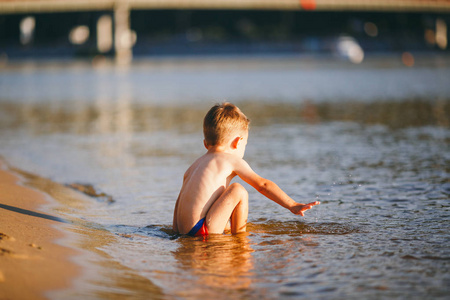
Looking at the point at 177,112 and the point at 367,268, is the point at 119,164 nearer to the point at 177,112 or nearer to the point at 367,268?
the point at 367,268

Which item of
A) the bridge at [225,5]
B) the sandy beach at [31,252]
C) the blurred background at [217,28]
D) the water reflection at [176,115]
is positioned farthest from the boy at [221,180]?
the bridge at [225,5]

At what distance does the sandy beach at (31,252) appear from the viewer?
3.42 meters

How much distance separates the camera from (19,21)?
3925 inches

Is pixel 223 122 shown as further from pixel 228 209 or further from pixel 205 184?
pixel 228 209

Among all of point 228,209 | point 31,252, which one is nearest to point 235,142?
point 228,209

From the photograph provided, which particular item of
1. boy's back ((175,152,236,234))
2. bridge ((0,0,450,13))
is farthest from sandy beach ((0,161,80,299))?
bridge ((0,0,450,13))

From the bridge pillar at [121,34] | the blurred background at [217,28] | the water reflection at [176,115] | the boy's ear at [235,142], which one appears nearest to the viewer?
the boy's ear at [235,142]

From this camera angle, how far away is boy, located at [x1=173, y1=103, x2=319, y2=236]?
454 centimetres

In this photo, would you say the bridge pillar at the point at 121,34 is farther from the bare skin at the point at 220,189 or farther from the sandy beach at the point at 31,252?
the bare skin at the point at 220,189

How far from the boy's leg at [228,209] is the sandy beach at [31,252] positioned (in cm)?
98

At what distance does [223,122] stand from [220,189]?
1.60ft

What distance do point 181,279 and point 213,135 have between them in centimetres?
113

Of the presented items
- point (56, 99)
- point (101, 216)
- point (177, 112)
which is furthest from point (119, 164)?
point (56, 99)

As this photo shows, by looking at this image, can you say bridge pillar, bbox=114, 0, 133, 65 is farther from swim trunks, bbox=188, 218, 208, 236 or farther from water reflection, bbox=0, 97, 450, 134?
swim trunks, bbox=188, 218, 208, 236
